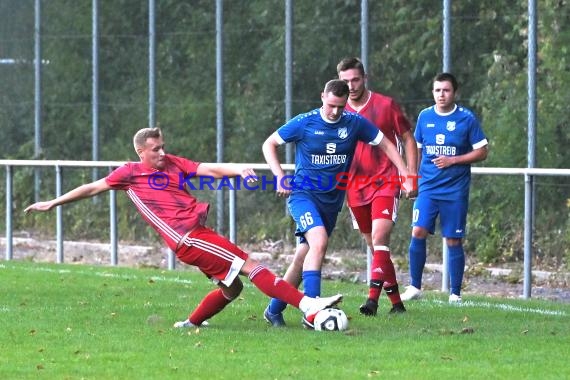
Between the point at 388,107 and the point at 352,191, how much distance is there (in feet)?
2.32

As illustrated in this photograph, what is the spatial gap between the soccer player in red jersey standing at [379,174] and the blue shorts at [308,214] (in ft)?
2.34

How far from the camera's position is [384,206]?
1180 centimetres

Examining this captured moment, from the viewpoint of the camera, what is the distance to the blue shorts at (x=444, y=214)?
12648 mm

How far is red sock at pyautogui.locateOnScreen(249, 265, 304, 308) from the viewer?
10258mm

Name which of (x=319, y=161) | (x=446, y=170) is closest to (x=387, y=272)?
(x=319, y=161)

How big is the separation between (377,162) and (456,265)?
133 cm

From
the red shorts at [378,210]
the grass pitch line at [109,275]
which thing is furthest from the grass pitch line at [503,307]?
the grass pitch line at [109,275]

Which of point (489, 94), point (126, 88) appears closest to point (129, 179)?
point (489, 94)

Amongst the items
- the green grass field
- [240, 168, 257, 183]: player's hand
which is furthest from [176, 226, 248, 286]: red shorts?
[240, 168, 257, 183]: player's hand

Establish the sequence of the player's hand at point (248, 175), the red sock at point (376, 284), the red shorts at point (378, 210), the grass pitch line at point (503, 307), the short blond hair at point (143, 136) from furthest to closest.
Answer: the grass pitch line at point (503, 307) → the red shorts at point (378, 210) → the red sock at point (376, 284) → the short blond hair at point (143, 136) → the player's hand at point (248, 175)

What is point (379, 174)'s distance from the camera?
1192 cm

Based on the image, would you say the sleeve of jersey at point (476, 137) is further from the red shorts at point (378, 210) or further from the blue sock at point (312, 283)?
the blue sock at point (312, 283)

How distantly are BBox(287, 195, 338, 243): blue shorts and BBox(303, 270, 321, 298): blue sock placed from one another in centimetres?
36

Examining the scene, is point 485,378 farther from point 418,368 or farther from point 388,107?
point 388,107
